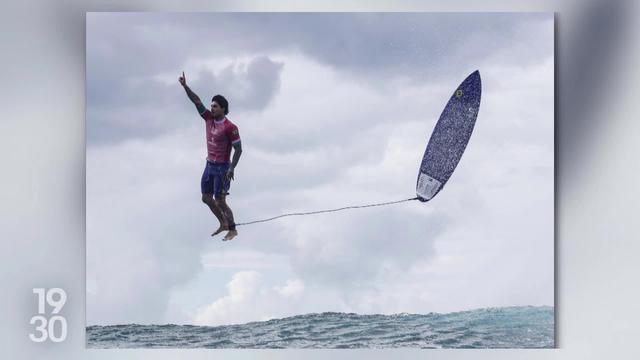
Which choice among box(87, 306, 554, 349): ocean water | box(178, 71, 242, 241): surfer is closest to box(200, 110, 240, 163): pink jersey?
box(178, 71, 242, 241): surfer

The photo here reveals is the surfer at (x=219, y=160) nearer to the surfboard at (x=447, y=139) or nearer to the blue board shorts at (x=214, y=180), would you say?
the blue board shorts at (x=214, y=180)

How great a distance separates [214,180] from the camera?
349cm

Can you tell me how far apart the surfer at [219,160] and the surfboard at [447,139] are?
77cm

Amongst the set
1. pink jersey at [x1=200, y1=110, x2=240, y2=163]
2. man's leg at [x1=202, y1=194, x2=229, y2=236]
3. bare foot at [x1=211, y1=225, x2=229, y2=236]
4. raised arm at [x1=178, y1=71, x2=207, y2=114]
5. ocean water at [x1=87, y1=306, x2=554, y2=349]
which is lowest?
ocean water at [x1=87, y1=306, x2=554, y2=349]

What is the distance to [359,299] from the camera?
3467mm

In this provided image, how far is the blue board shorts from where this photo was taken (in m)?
3.49

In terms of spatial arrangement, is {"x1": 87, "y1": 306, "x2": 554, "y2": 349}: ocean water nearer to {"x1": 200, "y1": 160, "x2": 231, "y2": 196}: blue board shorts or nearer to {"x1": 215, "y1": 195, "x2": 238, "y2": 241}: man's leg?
{"x1": 215, "y1": 195, "x2": 238, "y2": 241}: man's leg

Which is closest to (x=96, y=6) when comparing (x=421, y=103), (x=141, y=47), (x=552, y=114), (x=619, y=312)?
(x=141, y=47)

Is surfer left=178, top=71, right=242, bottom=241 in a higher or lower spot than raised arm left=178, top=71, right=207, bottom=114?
lower

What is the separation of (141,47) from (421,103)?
1.17 m

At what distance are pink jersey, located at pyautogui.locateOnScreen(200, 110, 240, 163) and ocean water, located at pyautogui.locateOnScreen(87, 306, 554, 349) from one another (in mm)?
703

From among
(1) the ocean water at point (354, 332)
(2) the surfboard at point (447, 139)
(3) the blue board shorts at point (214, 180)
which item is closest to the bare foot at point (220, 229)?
(3) the blue board shorts at point (214, 180)

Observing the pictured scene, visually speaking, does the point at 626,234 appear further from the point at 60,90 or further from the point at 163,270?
the point at 60,90

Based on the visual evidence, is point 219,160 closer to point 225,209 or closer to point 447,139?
point 225,209
